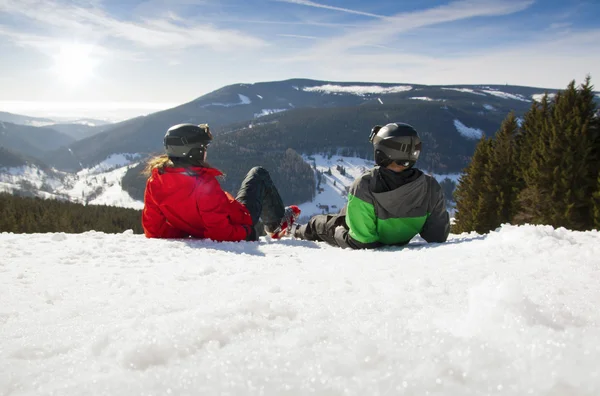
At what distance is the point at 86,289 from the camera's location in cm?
248

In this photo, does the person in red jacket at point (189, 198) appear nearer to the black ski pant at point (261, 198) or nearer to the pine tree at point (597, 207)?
the black ski pant at point (261, 198)

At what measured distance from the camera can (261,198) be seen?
6.60 m

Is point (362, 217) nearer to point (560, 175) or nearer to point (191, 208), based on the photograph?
point (191, 208)

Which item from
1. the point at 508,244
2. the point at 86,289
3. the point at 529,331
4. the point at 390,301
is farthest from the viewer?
the point at 508,244

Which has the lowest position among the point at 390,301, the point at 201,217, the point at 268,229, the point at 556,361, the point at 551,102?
the point at 268,229

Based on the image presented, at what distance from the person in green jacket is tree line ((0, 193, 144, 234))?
47.2 metres

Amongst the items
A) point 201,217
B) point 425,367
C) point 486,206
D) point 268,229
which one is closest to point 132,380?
point 425,367

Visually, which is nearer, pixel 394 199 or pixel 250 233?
pixel 394 199

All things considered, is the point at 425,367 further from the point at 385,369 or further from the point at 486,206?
the point at 486,206

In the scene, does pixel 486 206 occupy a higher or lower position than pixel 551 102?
lower

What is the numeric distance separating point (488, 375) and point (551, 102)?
1252 inches

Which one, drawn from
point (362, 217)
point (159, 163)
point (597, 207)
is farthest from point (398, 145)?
point (597, 207)

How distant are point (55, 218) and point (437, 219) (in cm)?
5945

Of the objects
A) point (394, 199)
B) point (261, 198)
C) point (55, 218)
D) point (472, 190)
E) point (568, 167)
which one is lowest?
point (55, 218)
